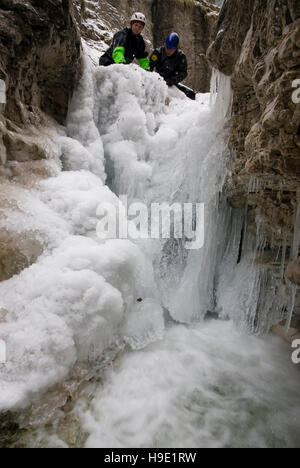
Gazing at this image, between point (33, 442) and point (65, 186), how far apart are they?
2407 mm

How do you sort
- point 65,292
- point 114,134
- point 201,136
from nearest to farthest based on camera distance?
point 65,292 < point 201,136 < point 114,134

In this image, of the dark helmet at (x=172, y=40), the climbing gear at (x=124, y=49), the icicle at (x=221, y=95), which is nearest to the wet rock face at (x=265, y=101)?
the icicle at (x=221, y=95)

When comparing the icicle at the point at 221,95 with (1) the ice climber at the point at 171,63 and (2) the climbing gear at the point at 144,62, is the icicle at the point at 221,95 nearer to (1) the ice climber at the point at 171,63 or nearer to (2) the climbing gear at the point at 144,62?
(1) the ice climber at the point at 171,63

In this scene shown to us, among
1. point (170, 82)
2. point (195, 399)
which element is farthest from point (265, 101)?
point (170, 82)

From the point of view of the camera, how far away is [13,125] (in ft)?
10.2

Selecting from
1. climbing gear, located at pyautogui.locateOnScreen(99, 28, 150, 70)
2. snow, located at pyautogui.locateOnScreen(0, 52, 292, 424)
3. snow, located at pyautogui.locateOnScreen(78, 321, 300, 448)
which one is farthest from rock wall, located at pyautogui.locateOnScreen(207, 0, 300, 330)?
climbing gear, located at pyautogui.locateOnScreen(99, 28, 150, 70)

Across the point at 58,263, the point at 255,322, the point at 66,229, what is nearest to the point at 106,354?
the point at 58,263

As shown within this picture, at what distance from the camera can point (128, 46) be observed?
5.51 m

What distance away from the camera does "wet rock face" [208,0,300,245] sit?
1750 mm

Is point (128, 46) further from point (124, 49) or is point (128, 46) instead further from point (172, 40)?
point (172, 40)

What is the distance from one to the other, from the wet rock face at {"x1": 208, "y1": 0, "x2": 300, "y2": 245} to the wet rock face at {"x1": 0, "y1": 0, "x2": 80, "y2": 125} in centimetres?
190

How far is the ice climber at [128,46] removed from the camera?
5.02 metres

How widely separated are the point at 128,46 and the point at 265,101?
460 cm

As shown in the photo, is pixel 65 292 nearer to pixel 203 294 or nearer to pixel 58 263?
pixel 58 263
